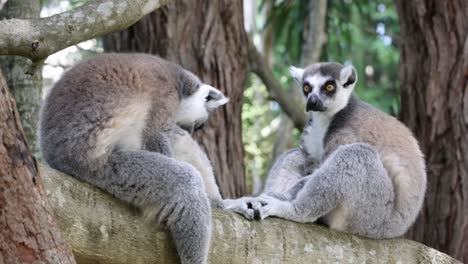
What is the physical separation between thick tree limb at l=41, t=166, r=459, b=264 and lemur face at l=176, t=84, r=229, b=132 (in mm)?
812

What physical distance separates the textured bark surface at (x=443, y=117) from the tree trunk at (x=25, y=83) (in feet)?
13.1

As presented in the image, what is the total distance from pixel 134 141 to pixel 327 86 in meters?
1.96

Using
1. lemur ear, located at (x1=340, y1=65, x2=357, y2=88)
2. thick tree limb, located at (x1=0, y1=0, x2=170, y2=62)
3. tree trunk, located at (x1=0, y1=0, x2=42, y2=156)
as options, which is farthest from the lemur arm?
lemur ear, located at (x1=340, y1=65, x2=357, y2=88)

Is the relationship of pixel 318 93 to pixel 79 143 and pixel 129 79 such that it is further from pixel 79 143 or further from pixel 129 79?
pixel 79 143

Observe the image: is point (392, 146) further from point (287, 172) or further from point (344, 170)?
point (287, 172)

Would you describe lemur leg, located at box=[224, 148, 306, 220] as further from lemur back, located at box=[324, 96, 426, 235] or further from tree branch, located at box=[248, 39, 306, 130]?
tree branch, located at box=[248, 39, 306, 130]

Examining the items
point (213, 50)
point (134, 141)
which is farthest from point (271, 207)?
point (213, 50)

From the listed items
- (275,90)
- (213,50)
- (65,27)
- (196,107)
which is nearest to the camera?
(65,27)

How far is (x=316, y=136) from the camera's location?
593cm

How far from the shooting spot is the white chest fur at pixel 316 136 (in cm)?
587

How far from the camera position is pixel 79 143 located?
14.9 ft

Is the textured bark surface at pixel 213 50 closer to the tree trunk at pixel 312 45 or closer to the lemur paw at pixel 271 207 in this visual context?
the tree trunk at pixel 312 45

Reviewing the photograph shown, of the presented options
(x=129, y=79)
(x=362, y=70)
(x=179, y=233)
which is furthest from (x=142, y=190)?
(x=362, y=70)

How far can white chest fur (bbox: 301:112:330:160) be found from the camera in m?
5.87
